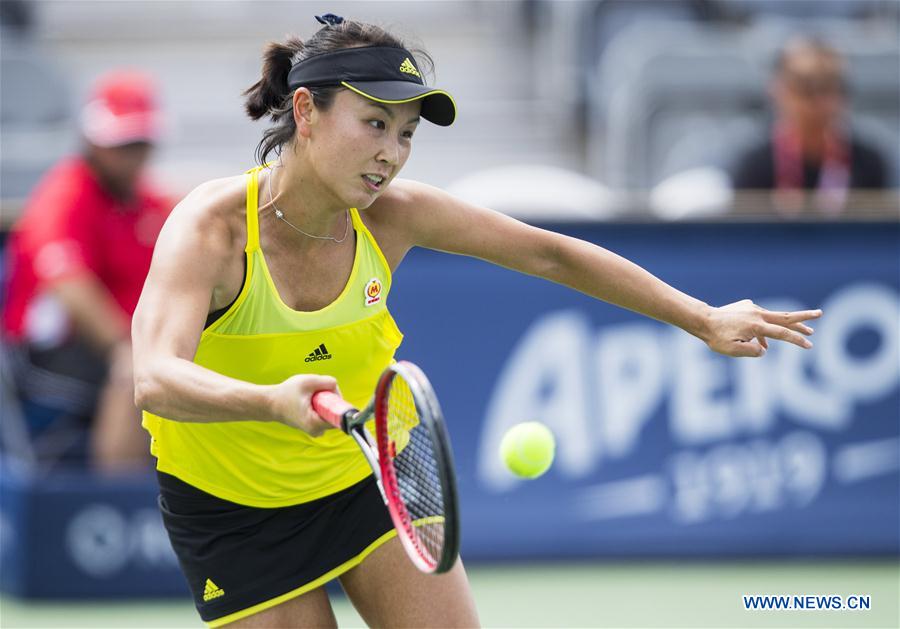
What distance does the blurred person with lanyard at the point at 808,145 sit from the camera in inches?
280

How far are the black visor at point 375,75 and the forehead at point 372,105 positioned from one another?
1.0 inches

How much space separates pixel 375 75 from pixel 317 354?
0.68 metres

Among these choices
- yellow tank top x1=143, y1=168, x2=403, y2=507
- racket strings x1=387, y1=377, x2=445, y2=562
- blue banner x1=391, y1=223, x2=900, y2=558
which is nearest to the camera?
racket strings x1=387, y1=377, x2=445, y2=562

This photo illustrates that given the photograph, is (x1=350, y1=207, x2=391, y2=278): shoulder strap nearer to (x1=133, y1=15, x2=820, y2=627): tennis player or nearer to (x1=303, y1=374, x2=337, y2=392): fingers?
(x1=133, y1=15, x2=820, y2=627): tennis player

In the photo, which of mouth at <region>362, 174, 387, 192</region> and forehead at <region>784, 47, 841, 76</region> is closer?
mouth at <region>362, 174, 387, 192</region>

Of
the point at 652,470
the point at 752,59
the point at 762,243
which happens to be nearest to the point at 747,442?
the point at 652,470

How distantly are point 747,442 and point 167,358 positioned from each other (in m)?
4.17

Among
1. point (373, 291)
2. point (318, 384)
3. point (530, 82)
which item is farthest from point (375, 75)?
point (530, 82)

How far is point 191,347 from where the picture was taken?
2998 mm

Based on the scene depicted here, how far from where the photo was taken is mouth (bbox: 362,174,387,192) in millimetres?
3250

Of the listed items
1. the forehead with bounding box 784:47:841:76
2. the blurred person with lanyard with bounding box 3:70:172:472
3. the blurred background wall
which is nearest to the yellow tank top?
the blurred person with lanyard with bounding box 3:70:172:472

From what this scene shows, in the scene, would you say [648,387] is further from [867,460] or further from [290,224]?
[290,224]

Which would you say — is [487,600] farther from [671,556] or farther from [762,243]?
[762,243]

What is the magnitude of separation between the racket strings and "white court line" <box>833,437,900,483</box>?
3970 mm
